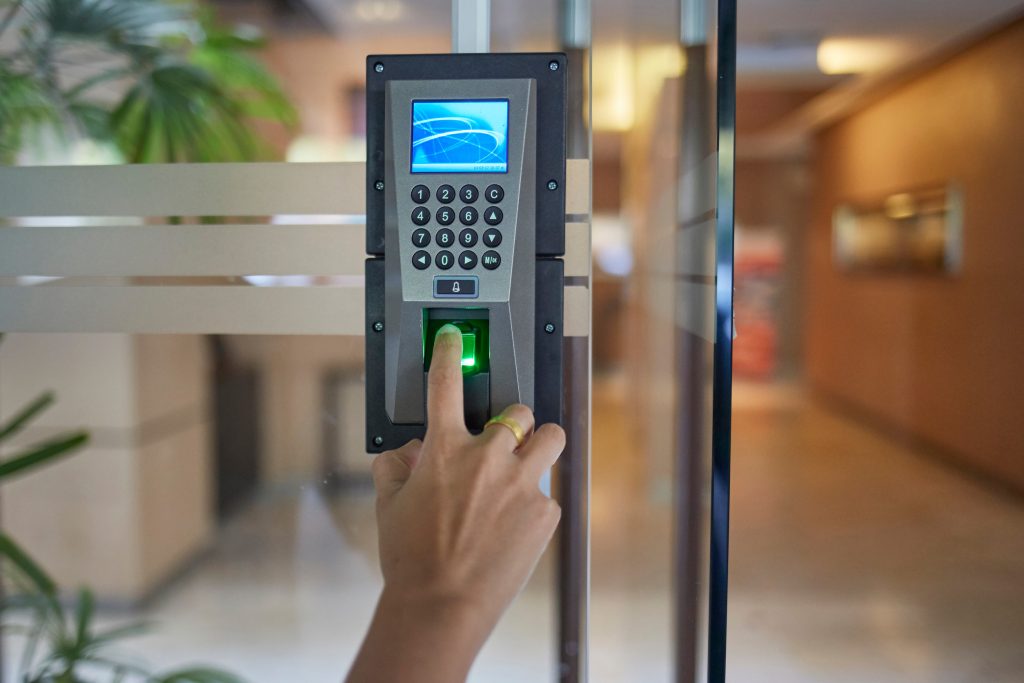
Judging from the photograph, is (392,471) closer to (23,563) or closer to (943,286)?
(23,563)

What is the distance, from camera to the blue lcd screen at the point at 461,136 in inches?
34.5

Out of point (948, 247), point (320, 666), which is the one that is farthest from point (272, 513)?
point (948, 247)

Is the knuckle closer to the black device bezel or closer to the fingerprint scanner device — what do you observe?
the fingerprint scanner device

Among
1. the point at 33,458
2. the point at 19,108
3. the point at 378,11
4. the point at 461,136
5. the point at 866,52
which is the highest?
the point at 866,52

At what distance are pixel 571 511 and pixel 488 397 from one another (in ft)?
1.27

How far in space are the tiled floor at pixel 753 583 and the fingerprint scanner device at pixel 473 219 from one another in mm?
479

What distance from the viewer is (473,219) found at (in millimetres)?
875

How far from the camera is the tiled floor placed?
142 centimetres

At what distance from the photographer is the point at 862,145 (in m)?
5.79

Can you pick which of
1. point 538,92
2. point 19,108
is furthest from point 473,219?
point 19,108

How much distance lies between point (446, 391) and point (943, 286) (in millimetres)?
4393

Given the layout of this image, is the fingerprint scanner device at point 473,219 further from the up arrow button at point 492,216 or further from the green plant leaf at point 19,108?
the green plant leaf at point 19,108

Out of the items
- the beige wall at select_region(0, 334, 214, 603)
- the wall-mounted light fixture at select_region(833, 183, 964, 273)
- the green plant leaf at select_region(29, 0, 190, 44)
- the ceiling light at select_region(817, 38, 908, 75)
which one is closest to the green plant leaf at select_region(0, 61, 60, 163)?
the green plant leaf at select_region(29, 0, 190, 44)

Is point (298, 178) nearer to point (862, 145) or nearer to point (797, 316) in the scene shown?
point (862, 145)
